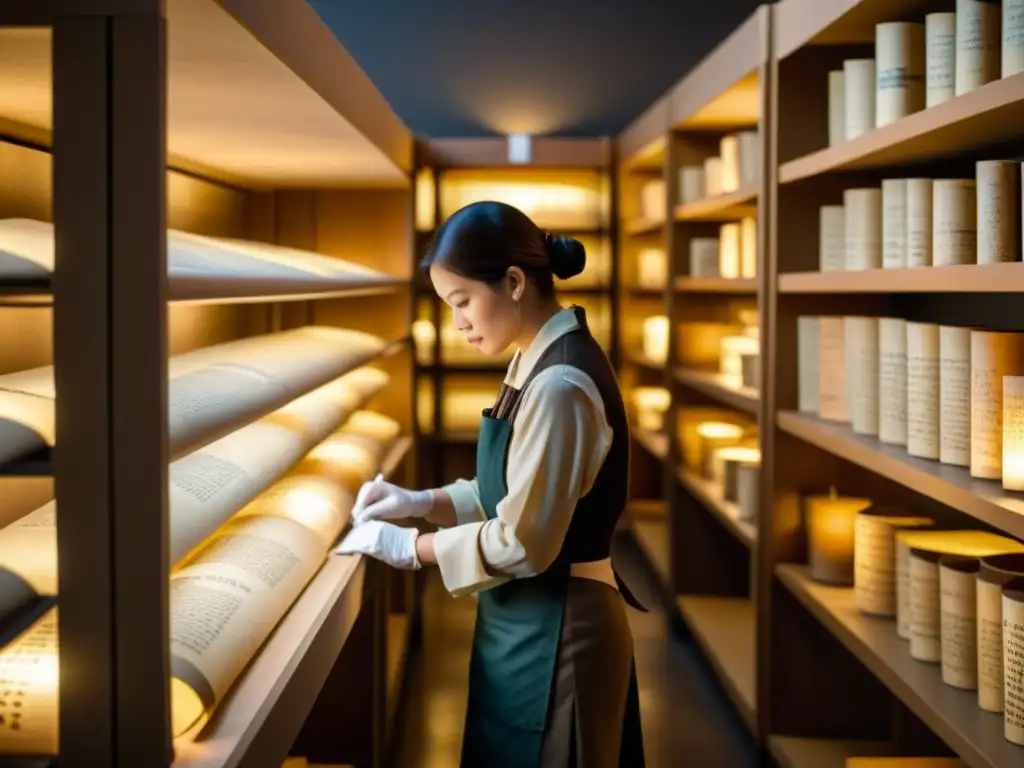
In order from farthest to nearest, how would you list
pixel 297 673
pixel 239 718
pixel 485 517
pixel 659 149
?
pixel 659 149, pixel 485 517, pixel 297 673, pixel 239 718

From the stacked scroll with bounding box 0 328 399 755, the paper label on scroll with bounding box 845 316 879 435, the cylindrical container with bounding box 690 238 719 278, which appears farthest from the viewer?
the cylindrical container with bounding box 690 238 719 278

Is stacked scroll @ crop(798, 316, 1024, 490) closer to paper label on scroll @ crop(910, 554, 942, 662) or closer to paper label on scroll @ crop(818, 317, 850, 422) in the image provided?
paper label on scroll @ crop(818, 317, 850, 422)

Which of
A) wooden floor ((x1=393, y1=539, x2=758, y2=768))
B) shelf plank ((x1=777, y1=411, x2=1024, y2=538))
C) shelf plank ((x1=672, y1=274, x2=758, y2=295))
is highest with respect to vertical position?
shelf plank ((x1=672, y1=274, x2=758, y2=295))

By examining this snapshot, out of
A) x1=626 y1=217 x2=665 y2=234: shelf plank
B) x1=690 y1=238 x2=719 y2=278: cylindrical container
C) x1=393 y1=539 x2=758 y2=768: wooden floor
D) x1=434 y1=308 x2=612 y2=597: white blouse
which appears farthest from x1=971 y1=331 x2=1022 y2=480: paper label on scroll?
x1=626 y1=217 x2=665 y2=234: shelf plank

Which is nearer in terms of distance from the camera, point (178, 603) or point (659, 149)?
point (178, 603)

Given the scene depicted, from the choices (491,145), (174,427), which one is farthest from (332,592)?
(491,145)

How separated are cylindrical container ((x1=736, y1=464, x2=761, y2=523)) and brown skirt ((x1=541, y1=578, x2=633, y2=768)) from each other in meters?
1.52

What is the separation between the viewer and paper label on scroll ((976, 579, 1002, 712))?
80.0 inches

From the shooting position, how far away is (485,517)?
7.60 feet

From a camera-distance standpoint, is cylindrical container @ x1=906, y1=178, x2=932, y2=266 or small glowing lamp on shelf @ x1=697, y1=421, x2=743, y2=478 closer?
cylindrical container @ x1=906, y1=178, x2=932, y2=266

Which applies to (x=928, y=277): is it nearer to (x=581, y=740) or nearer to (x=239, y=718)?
(x=581, y=740)

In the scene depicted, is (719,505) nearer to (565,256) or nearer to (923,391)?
(923,391)

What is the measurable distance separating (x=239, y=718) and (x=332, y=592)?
1.96 feet

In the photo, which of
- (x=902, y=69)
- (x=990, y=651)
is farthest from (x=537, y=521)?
(x=902, y=69)
